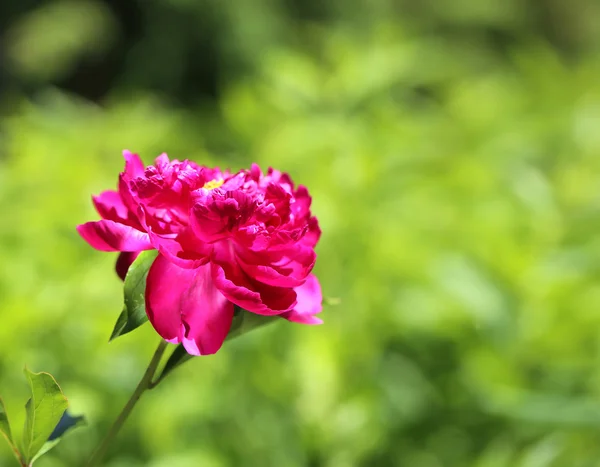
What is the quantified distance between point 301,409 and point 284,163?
572 mm

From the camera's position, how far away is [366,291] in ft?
4.00

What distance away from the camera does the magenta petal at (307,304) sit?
47 centimetres

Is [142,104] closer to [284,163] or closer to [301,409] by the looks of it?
[284,163]

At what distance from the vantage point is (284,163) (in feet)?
4.99

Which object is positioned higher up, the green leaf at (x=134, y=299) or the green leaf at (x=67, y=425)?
the green leaf at (x=134, y=299)

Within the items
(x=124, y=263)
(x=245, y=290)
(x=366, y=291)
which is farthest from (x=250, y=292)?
(x=366, y=291)

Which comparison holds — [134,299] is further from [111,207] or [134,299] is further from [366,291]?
[366,291]

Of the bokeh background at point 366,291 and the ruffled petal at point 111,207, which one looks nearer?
the ruffled petal at point 111,207

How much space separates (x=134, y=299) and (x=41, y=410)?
8cm

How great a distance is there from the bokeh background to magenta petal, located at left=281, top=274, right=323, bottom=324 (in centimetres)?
54

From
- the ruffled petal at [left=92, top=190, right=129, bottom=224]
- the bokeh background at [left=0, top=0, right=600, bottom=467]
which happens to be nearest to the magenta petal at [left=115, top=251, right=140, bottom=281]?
the ruffled petal at [left=92, top=190, right=129, bottom=224]

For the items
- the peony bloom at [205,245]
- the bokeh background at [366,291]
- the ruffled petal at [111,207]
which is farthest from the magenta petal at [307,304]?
the bokeh background at [366,291]

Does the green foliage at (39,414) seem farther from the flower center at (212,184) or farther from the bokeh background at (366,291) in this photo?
the bokeh background at (366,291)

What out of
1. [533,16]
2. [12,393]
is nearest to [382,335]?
[12,393]
